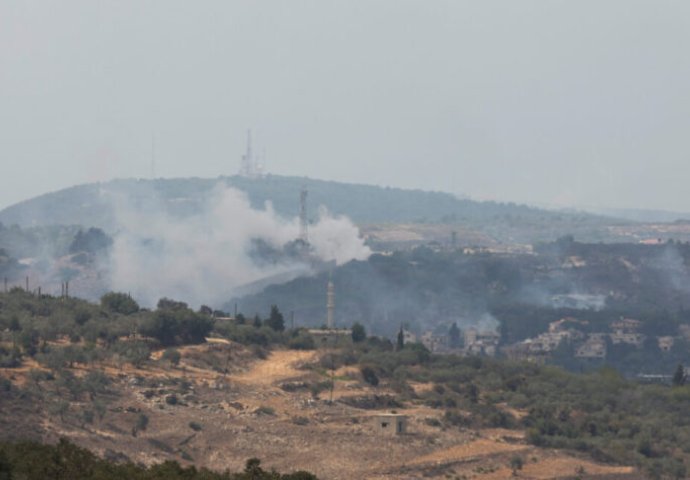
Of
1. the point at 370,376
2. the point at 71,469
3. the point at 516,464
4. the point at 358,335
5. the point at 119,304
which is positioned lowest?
the point at 516,464

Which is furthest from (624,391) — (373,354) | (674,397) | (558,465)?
(558,465)

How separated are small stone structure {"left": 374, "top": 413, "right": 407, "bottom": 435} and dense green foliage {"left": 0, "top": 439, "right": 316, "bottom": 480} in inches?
1328

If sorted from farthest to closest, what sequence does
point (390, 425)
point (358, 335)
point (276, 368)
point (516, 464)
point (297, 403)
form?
point (358, 335) < point (276, 368) < point (297, 403) < point (390, 425) < point (516, 464)

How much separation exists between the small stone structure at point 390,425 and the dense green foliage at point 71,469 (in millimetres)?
33736

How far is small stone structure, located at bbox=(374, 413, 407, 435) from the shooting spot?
417 feet

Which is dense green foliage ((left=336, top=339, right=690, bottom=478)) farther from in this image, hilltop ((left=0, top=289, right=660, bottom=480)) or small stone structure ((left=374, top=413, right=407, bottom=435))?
small stone structure ((left=374, top=413, right=407, bottom=435))

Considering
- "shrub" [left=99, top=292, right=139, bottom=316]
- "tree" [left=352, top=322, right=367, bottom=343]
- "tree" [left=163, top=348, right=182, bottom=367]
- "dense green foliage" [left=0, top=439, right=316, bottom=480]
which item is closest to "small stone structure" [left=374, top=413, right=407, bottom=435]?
"tree" [left=163, top=348, right=182, bottom=367]

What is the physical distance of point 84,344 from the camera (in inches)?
5492

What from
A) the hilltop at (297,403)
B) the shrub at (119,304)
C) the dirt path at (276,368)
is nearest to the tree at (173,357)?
the hilltop at (297,403)

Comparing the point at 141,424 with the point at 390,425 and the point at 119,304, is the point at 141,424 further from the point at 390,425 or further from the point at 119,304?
the point at 119,304

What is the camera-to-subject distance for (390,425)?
128m

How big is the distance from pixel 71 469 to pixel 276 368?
60.6 meters

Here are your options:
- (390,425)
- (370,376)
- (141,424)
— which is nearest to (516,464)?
(390,425)

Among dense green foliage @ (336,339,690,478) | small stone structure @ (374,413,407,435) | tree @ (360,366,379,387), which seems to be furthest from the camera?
tree @ (360,366,379,387)
